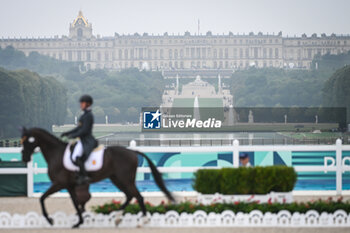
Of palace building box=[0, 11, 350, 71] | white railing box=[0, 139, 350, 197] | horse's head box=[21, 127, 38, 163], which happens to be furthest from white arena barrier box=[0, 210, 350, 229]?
palace building box=[0, 11, 350, 71]

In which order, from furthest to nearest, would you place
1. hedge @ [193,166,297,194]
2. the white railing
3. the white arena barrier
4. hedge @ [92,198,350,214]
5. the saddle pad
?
the white railing → hedge @ [193,166,297,194] → hedge @ [92,198,350,214] → the white arena barrier → the saddle pad

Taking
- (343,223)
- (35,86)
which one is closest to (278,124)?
(35,86)

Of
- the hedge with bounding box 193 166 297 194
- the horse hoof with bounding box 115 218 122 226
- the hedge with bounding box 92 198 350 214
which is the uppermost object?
the hedge with bounding box 193 166 297 194

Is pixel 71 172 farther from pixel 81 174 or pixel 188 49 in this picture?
pixel 188 49

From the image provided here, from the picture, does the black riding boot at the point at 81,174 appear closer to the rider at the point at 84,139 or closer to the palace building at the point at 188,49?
the rider at the point at 84,139

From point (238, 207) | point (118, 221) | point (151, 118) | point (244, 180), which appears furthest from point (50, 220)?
point (151, 118)

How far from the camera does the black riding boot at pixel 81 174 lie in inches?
408

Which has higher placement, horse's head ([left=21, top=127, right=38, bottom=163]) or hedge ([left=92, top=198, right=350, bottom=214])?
horse's head ([left=21, top=127, right=38, bottom=163])

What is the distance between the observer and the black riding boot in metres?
10.4

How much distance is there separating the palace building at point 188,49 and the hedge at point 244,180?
149778 mm

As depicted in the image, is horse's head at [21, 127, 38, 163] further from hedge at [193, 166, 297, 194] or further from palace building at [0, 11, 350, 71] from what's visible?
palace building at [0, 11, 350, 71]

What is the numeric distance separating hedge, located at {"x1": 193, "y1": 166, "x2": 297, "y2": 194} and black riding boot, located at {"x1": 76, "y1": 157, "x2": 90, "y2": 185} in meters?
1.64

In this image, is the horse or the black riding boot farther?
the horse

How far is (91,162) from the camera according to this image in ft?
34.3
